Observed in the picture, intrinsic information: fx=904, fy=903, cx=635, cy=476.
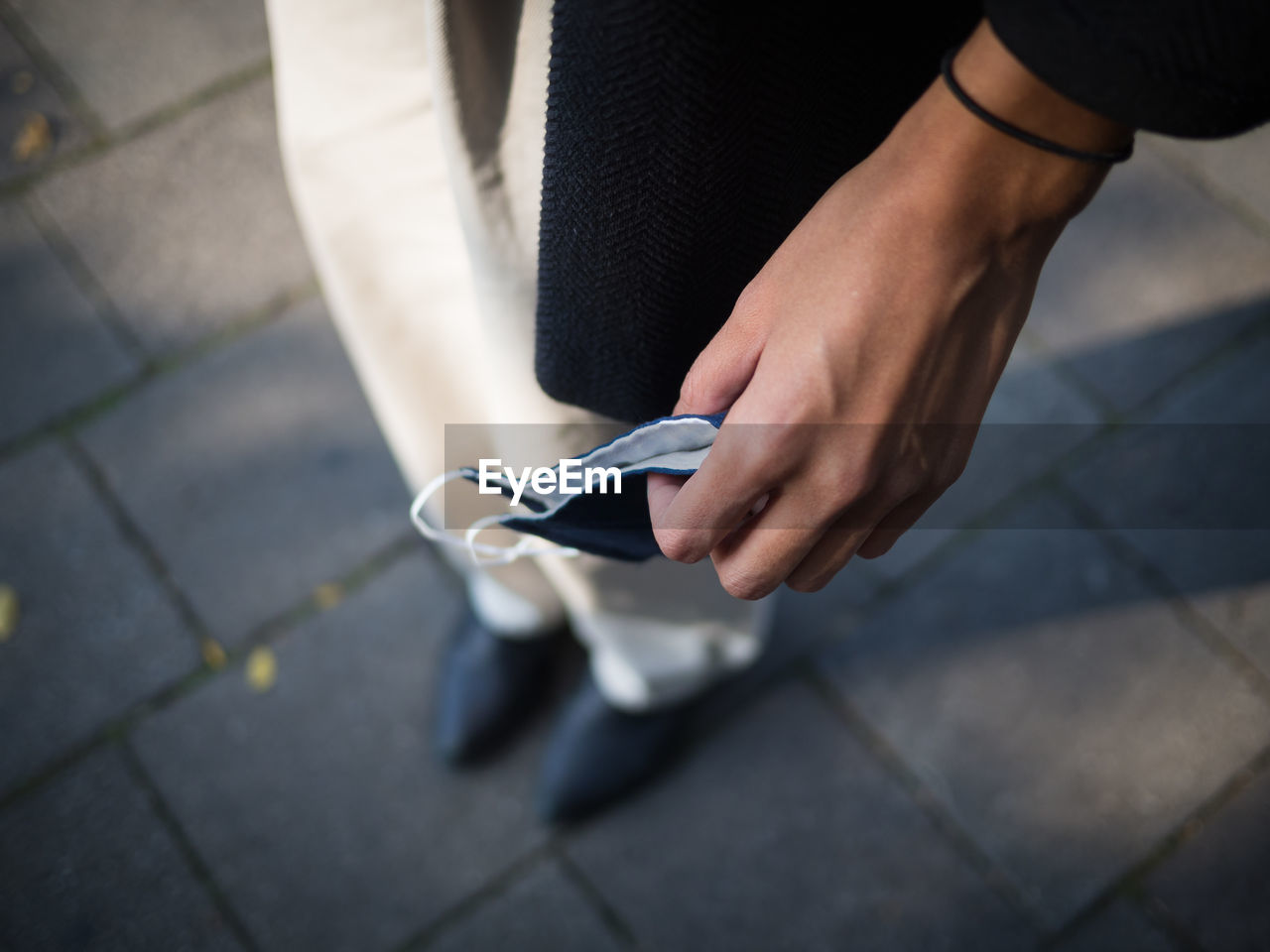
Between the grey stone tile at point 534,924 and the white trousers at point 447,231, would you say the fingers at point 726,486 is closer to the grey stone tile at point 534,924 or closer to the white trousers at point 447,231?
the white trousers at point 447,231

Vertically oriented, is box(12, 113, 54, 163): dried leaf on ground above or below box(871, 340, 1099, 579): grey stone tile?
above

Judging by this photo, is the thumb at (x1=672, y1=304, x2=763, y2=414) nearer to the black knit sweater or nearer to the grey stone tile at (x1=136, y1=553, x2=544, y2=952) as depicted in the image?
the black knit sweater

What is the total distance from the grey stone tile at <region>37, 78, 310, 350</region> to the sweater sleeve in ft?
6.98

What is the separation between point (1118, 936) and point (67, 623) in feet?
7.70

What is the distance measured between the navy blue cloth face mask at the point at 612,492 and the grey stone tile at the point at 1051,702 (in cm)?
112

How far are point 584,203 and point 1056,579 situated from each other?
5.60ft

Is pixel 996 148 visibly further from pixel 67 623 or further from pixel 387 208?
pixel 67 623

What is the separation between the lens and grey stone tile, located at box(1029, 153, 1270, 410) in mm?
2305

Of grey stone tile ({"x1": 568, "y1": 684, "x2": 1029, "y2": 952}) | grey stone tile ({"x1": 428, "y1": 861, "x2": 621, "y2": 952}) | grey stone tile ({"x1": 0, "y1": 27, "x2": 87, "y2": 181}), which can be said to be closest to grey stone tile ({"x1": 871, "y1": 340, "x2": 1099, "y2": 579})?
grey stone tile ({"x1": 568, "y1": 684, "x2": 1029, "y2": 952})

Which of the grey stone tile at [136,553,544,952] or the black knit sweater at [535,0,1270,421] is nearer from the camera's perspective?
the black knit sweater at [535,0,1270,421]

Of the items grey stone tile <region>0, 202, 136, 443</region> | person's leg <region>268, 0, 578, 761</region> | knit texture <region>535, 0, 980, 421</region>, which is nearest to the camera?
knit texture <region>535, 0, 980, 421</region>

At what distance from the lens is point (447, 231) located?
1.29m

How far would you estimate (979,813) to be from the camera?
6.28 feet

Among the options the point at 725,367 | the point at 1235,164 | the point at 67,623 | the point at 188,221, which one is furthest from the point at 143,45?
the point at 1235,164
